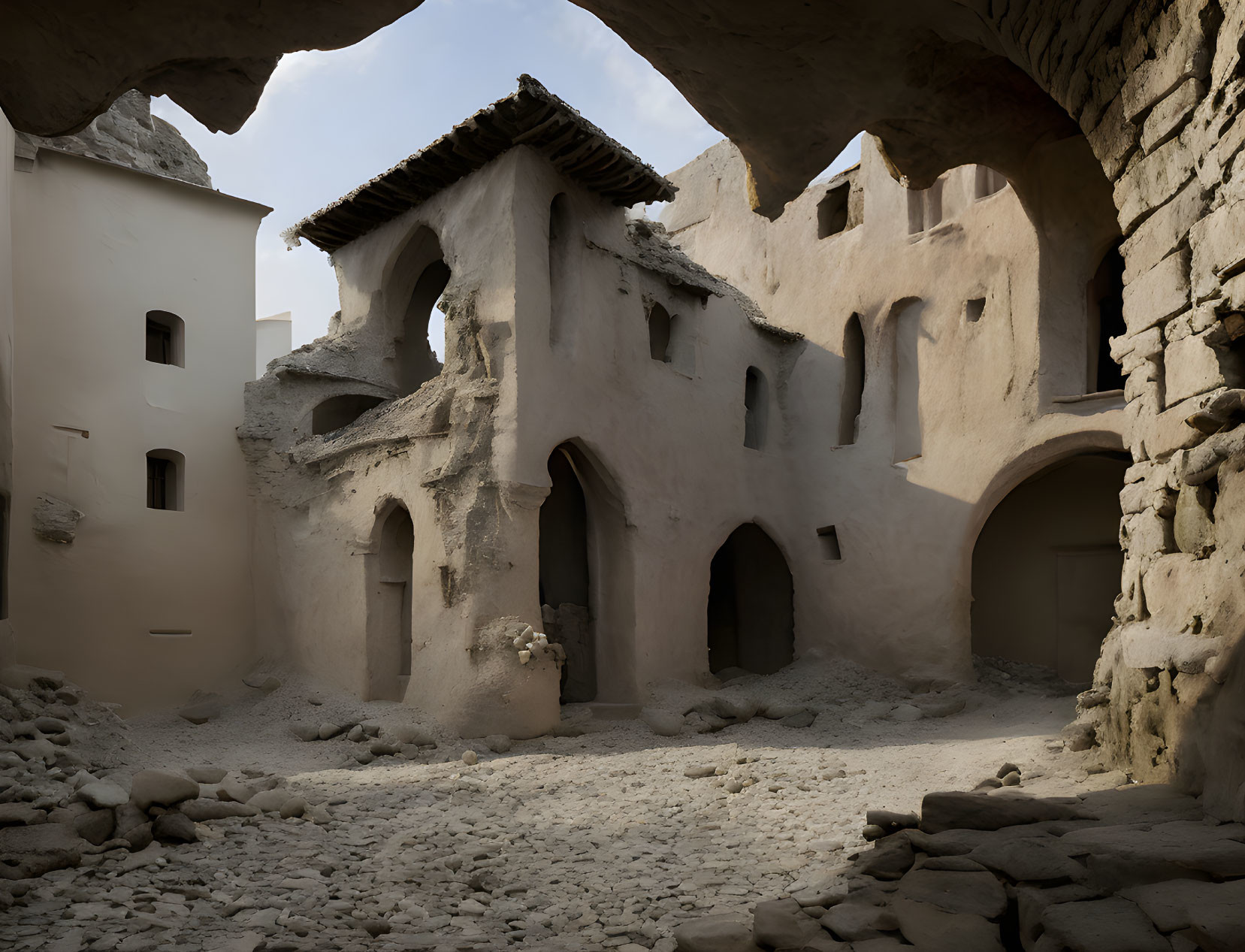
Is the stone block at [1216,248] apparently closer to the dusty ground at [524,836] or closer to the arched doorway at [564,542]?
the dusty ground at [524,836]

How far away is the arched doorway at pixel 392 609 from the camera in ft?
38.8

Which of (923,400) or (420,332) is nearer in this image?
(923,400)

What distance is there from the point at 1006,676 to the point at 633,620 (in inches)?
205

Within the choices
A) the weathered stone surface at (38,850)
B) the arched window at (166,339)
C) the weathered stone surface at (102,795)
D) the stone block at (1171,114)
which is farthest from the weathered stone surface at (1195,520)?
the arched window at (166,339)

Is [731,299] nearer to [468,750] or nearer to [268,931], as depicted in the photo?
[468,750]

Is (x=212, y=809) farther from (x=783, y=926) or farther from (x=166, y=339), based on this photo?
(x=166, y=339)

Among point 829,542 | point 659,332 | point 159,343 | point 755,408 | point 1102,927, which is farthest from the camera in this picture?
point 755,408

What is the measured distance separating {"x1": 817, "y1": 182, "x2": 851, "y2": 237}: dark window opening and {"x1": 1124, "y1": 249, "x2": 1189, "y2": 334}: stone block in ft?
37.8

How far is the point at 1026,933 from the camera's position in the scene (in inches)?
121

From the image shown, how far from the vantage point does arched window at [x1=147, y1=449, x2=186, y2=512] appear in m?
13.2

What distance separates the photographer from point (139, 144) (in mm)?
14188

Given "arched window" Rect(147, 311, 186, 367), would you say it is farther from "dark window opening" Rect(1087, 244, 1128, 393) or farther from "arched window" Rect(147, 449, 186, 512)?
"dark window opening" Rect(1087, 244, 1128, 393)

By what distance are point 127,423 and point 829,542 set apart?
10128 mm

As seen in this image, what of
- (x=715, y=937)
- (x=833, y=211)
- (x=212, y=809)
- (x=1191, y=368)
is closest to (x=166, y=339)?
(x=212, y=809)
